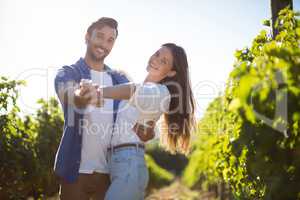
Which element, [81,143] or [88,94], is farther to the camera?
[81,143]

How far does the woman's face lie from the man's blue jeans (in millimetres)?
706

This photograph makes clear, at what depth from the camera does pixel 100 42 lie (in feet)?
11.4

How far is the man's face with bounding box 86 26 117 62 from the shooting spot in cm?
346

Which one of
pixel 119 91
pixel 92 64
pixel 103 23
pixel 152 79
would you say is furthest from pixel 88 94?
pixel 103 23

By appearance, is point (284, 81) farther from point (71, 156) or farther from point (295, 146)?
point (71, 156)

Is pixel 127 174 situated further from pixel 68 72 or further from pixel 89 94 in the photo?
pixel 68 72

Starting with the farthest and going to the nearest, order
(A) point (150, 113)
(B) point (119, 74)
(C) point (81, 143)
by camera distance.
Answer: (B) point (119, 74), (C) point (81, 143), (A) point (150, 113)

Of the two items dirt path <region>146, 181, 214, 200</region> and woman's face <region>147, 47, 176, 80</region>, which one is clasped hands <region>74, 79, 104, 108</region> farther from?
dirt path <region>146, 181, 214, 200</region>

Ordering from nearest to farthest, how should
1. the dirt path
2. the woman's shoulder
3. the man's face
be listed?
the woman's shoulder
the man's face
the dirt path

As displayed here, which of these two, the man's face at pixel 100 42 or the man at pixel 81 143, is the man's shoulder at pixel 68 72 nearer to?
the man at pixel 81 143

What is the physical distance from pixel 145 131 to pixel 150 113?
15 centimetres

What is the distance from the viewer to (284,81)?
1756mm

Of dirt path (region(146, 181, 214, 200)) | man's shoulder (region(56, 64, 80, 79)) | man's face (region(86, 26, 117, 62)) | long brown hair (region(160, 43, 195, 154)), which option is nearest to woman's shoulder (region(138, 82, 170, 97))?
long brown hair (region(160, 43, 195, 154))

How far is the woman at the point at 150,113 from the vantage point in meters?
2.73
